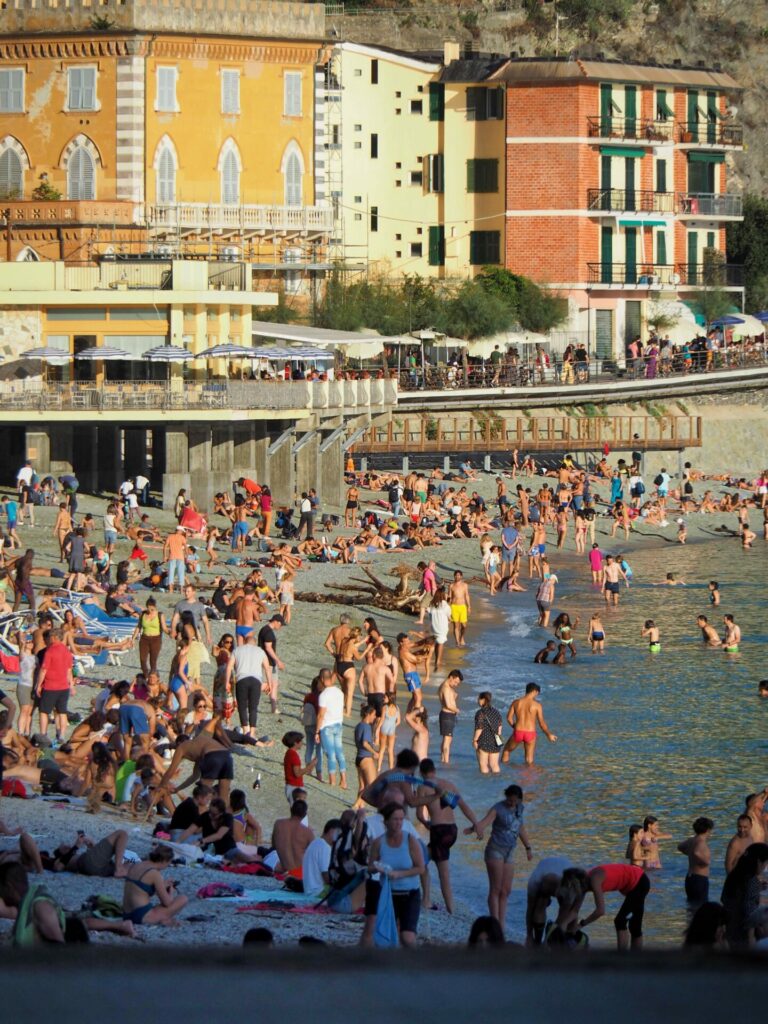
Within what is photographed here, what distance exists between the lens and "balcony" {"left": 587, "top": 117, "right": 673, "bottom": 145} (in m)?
58.2

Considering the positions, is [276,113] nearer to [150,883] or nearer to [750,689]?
[750,689]

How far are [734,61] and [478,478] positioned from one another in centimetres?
3544

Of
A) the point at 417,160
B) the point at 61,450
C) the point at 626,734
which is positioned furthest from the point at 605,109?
the point at 626,734

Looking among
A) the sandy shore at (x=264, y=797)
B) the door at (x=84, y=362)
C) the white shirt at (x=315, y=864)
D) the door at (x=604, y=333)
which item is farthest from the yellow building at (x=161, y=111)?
the white shirt at (x=315, y=864)

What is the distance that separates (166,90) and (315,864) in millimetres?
42787

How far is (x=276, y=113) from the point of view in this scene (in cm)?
5322

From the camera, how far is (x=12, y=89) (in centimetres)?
5156

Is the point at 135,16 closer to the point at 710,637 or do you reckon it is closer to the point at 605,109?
the point at 605,109

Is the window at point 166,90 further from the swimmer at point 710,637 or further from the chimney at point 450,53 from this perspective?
the swimmer at point 710,637

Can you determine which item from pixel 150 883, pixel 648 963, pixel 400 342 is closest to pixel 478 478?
pixel 400 342

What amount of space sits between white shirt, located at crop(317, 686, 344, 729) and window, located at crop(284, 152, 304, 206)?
38.5 meters

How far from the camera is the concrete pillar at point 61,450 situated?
38312mm

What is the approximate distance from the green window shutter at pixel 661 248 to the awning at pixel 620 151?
2759 mm

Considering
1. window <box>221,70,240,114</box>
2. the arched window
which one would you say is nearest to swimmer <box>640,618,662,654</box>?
the arched window
